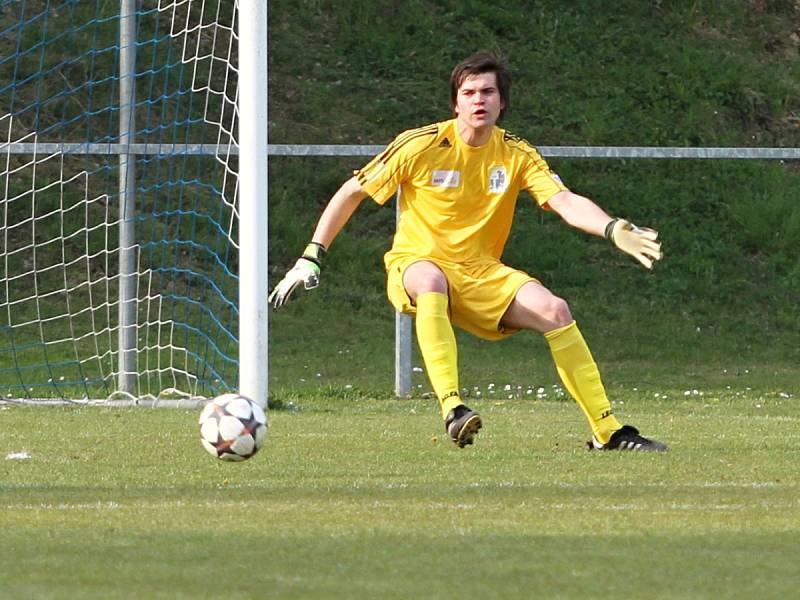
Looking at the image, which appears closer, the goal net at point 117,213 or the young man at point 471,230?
the young man at point 471,230

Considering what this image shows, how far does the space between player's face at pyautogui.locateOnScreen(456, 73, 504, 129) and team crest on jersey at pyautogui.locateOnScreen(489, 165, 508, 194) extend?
0.73 ft

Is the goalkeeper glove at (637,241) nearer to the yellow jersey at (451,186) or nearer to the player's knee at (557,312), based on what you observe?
the player's knee at (557,312)

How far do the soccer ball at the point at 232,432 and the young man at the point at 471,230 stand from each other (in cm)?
82

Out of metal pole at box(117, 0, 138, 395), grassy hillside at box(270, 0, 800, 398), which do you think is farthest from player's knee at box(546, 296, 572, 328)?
grassy hillside at box(270, 0, 800, 398)

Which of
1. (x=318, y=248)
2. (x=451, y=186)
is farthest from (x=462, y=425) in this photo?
(x=451, y=186)

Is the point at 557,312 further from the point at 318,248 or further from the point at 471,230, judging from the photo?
the point at 318,248

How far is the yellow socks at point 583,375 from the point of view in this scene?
27.1ft

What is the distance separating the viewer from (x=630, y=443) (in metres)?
8.16

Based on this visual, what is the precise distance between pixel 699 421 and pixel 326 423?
2081 millimetres

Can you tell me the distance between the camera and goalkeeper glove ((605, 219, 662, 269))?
24.8 ft

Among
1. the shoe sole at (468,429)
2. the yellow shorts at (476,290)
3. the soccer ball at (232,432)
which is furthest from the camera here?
the yellow shorts at (476,290)

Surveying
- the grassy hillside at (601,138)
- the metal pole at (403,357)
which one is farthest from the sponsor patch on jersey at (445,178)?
the grassy hillside at (601,138)

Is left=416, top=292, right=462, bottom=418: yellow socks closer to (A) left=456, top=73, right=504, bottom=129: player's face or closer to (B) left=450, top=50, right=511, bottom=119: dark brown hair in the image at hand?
(A) left=456, top=73, right=504, bottom=129: player's face

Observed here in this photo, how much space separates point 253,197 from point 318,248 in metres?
2.42
